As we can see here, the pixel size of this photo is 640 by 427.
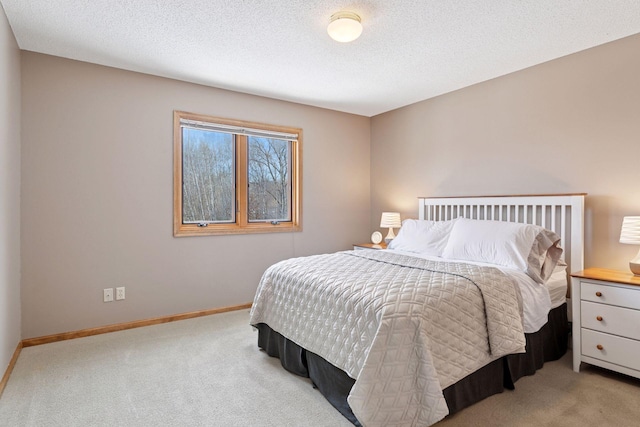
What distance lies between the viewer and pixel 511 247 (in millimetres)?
2674

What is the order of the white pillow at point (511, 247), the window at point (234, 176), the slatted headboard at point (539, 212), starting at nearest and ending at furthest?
the white pillow at point (511, 247) → the slatted headboard at point (539, 212) → the window at point (234, 176)

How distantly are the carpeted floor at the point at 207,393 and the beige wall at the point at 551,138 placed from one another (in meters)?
1.24

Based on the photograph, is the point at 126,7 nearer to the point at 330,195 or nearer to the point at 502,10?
the point at 502,10

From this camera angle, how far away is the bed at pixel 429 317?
5.49 feet

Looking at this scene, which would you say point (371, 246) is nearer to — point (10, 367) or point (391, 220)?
point (391, 220)

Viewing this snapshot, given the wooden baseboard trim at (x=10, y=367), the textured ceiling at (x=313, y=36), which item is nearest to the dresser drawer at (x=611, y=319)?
the textured ceiling at (x=313, y=36)

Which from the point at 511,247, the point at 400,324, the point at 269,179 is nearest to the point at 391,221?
the point at 269,179

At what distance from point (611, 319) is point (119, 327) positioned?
151 inches

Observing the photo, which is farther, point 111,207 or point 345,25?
point 111,207

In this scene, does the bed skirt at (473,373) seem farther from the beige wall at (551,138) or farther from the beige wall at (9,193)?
the beige wall at (9,193)

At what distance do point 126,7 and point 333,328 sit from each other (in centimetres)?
240

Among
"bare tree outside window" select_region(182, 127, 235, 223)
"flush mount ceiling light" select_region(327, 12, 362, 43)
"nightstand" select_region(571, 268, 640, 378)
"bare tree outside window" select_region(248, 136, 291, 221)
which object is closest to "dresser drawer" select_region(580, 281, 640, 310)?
"nightstand" select_region(571, 268, 640, 378)

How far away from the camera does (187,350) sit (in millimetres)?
2811

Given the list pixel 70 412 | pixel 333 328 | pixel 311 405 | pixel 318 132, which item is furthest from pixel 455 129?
pixel 70 412
